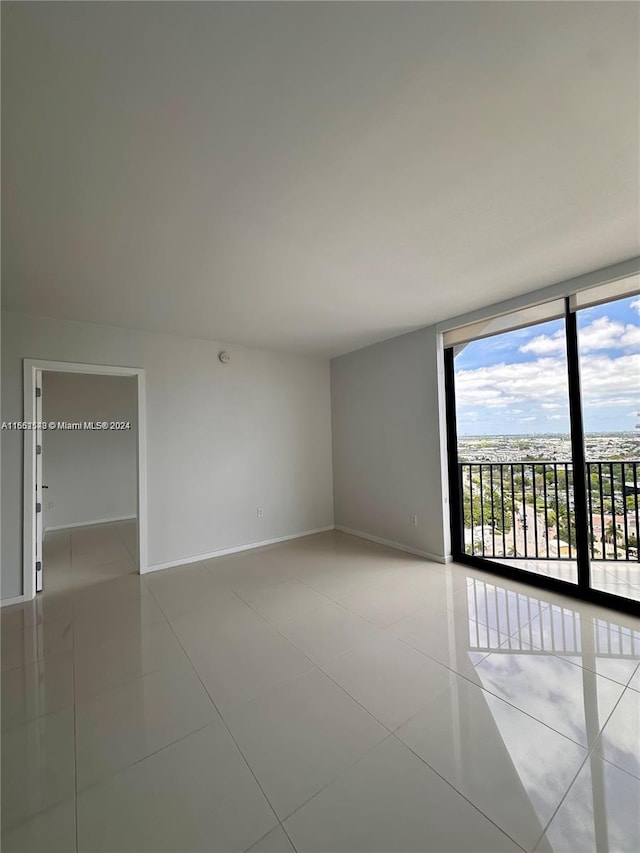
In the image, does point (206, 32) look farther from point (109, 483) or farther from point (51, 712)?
point (109, 483)

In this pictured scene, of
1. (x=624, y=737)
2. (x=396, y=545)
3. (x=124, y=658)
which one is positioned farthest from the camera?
(x=396, y=545)

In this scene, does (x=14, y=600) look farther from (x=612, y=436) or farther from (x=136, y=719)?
(x=612, y=436)

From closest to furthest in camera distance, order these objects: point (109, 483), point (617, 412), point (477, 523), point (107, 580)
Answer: point (617, 412) < point (107, 580) < point (477, 523) < point (109, 483)

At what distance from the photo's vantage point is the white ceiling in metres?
0.98

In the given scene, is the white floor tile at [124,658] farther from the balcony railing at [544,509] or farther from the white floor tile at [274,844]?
the balcony railing at [544,509]

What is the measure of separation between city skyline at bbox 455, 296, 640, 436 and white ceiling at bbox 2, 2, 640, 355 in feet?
1.84

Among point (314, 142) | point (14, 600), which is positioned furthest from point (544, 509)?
point (14, 600)

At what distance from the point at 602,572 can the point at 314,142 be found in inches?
154

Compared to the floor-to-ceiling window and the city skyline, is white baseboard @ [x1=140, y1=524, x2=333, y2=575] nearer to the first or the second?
the floor-to-ceiling window

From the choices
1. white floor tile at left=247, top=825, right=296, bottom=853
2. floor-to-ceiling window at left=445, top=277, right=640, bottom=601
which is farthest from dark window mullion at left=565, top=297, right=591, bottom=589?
white floor tile at left=247, top=825, right=296, bottom=853

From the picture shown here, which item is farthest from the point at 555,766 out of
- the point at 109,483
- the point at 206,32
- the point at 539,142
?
the point at 109,483

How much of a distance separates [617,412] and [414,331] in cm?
201

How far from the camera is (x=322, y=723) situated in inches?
62.5

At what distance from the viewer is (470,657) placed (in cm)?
203
